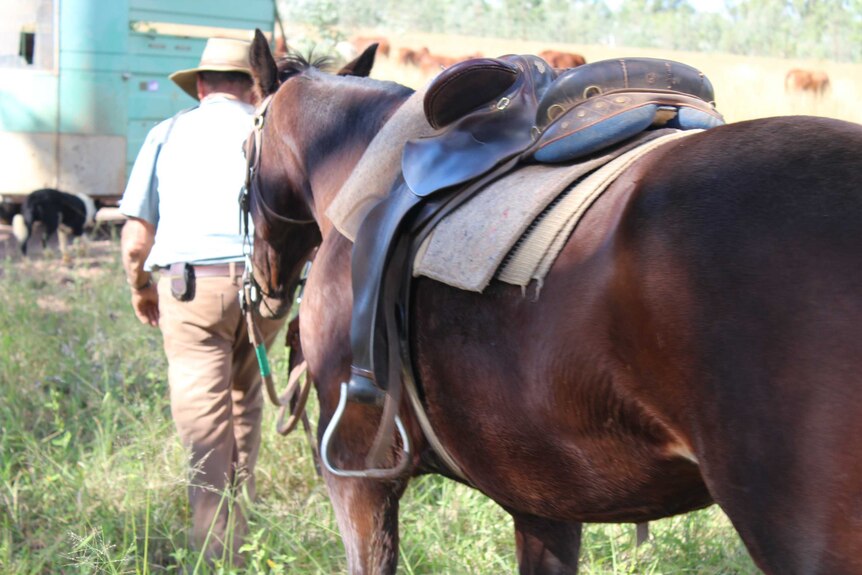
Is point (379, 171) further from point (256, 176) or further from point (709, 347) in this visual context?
point (709, 347)

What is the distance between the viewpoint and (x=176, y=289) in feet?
13.0

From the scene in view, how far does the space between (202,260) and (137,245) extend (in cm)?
42

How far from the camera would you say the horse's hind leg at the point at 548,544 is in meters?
2.89

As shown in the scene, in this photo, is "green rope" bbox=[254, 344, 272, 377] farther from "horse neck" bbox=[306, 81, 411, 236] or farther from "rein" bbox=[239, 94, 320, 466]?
"horse neck" bbox=[306, 81, 411, 236]

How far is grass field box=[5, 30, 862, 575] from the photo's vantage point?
350cm

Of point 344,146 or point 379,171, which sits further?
point 344,146

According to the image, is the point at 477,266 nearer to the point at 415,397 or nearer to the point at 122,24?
the point at 415,397

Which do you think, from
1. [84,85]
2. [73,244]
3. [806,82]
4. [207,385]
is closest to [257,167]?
[207,385]

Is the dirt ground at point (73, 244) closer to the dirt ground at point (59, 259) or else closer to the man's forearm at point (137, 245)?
the dirt ground at point (59, 259)

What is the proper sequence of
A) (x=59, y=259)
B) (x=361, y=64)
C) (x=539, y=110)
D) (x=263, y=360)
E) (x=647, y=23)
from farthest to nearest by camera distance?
(x=647, y=23), (x=59, y=259), (x=263, y=360), (x=361, y=64), (x=539, y=110)

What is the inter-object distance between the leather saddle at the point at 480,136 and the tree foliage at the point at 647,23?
2933 centimetres

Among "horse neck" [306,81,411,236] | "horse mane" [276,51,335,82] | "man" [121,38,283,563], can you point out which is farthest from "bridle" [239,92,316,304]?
"man" [121,38,283,563]

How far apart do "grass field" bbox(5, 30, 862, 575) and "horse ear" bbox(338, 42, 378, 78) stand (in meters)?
1.74

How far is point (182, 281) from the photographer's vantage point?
3947 mm
